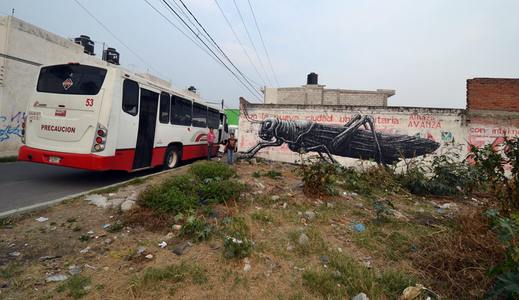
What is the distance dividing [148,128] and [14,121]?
7452 millimetres

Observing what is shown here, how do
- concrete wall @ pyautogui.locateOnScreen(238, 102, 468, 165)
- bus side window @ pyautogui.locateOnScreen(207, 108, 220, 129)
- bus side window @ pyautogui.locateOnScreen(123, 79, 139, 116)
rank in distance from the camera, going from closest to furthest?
bus side window @ pyautogui.locateOnScreen(123, 79, 139, 116) < concrete wall @ pyautogui.locateOnScreen(238, 102, 468, 165) < bus side window @ pyautogui.locateOnScreen(207, 108, 220, 129)

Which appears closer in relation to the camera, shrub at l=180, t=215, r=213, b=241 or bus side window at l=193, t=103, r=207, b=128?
shrub at l=180, t=215, r=213, b=241

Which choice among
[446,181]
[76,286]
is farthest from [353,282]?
[446,181]

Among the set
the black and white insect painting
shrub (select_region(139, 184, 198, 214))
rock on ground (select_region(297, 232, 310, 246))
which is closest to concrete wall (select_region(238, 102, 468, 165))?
the black and white insect painting

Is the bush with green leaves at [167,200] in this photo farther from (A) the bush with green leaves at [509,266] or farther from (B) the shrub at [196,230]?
(A) the bush with green leaves at [509,266]

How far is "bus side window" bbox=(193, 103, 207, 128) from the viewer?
10592 millimetres

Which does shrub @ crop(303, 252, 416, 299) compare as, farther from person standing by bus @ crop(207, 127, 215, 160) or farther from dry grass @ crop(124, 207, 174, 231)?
person standing by bus @ crop(207, 127, 215, 160)

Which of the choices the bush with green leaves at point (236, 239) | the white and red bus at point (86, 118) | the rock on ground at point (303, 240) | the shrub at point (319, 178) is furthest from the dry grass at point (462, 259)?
the white and red bus at point (86, 118)

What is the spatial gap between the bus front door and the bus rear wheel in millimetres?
1176

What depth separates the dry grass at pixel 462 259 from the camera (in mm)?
2736

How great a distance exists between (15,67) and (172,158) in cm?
733

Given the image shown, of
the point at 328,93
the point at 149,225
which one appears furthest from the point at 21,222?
the point at 328,93

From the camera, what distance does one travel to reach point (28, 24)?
11125 millimetres

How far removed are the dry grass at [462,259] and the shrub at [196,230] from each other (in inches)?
102
